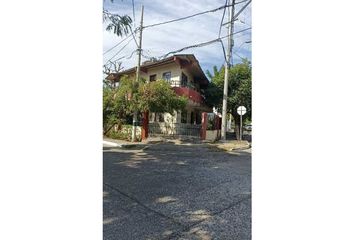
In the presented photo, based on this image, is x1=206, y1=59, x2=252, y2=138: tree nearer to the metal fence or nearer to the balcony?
the balcony

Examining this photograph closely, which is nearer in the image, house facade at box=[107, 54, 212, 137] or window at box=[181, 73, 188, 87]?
house facade at box=[107, 54, 212, 137]

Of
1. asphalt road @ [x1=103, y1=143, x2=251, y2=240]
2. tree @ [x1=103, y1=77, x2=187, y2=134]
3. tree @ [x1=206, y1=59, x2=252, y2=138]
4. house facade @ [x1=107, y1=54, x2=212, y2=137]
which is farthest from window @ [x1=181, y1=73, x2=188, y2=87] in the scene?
asphalt road @ [x1=103, y1=143, x2=251, y2=240]

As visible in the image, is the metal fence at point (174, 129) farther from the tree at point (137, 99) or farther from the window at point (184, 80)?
the window at point (184, 80)

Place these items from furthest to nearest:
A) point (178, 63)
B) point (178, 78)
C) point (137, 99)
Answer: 1. point (178, 78)
2. point (178, 63)
3. point (137, 99)

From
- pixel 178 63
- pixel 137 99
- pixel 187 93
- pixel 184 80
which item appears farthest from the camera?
pixel 184 80

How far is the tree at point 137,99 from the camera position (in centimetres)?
617

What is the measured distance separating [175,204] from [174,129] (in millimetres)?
5900

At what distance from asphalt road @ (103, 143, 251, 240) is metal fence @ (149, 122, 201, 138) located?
4479mm

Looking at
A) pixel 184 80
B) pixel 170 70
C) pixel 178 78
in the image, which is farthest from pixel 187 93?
pixel 170 70

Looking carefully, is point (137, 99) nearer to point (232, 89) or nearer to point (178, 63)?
point (178, 63)

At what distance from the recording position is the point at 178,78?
339 inches

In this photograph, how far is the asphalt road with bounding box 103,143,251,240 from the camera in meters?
1.43
